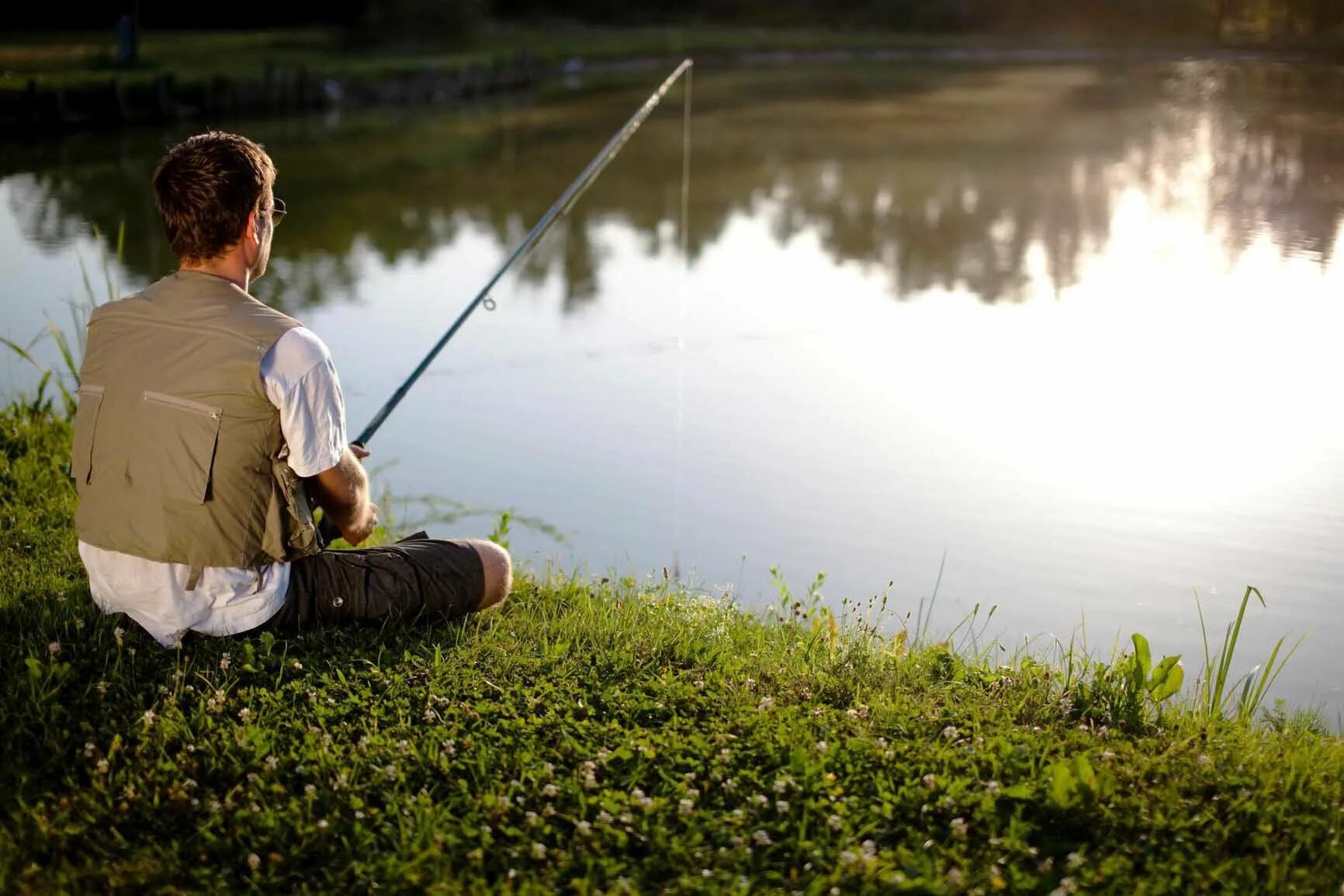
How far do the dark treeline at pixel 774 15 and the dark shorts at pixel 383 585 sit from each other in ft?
59.3

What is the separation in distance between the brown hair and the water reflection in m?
5.99

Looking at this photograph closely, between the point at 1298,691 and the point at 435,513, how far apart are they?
3096 mm

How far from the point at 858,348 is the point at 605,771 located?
550 centimetres

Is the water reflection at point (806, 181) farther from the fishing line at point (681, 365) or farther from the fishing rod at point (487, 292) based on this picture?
the fishing rod at point (487, 292)

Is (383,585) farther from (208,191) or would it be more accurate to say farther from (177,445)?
(208,191)

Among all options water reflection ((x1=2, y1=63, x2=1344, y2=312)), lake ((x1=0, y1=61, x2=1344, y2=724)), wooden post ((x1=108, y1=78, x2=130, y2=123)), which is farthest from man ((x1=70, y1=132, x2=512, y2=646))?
wooden post ((x1=108, y1=78, x2=130, y2=123))

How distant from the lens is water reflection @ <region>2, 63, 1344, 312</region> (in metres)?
10.4

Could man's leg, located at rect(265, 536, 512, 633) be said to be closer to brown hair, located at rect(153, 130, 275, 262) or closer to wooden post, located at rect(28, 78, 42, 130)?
brown hair, located at rect(153, 130, 275, 262)

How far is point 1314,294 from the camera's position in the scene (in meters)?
8.96

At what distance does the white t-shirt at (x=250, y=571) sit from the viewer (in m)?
2.81

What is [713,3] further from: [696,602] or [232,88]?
[696,602]

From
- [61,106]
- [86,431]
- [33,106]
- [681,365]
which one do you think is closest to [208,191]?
[86,431]

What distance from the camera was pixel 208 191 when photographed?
2795 mm

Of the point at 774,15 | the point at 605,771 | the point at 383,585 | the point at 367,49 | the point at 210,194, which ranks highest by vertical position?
the point at 774,15
